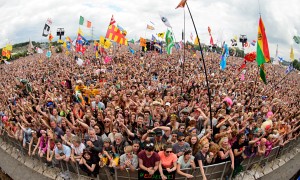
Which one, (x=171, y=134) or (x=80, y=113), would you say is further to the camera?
(x=80, y=113)

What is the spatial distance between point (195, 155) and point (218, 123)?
182 centimetres

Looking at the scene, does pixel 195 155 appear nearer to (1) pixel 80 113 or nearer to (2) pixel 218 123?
(2) pixel 218 123

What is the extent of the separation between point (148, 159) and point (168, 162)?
1.50 ft

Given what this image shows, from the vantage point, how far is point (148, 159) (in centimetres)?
500

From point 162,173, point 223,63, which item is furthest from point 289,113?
point 162,173

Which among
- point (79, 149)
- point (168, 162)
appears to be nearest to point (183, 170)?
point (168, 162)

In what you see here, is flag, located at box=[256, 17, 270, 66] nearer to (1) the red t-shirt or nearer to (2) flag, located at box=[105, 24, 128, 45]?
(1) the red t-shirt

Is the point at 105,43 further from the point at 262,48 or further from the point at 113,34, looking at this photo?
the point at 262,48

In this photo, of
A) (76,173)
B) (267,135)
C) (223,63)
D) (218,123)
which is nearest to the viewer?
(76,173)

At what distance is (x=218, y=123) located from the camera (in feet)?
22.1

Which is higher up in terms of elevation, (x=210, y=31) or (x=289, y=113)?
(x=210, y=31)

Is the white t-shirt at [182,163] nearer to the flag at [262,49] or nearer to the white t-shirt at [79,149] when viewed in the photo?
the white t-shirt at [79,149]

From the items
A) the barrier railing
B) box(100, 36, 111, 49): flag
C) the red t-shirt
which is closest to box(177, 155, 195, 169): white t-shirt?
the barrier railing

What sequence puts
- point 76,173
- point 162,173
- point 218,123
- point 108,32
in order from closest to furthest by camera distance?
point 162,173
point 76,173
point 218,123
point 108,32
